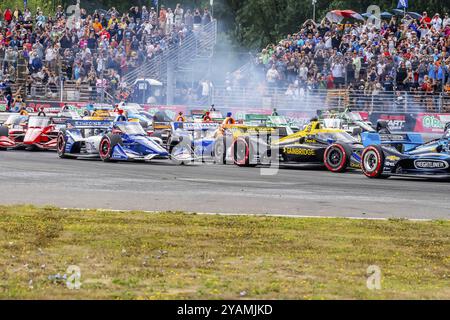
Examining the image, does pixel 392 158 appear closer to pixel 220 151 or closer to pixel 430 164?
pixel 430 164

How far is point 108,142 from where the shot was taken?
25.6 m

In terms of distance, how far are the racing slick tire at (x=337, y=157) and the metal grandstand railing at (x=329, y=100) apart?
14.7 metres

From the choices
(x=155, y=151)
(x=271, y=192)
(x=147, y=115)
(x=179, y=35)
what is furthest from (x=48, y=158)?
(x=179, y=35)

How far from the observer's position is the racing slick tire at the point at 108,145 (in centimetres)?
2539

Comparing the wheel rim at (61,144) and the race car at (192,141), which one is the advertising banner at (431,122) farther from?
the wheel rim at (61,144)

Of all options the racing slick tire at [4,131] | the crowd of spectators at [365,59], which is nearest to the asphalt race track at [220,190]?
the racing slick tire at [4,131]

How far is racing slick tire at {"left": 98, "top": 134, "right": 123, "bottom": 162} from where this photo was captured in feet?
83.3

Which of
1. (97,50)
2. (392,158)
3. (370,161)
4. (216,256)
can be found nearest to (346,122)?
(370,161)

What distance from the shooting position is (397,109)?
37.8 meters

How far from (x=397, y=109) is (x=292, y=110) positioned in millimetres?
4766

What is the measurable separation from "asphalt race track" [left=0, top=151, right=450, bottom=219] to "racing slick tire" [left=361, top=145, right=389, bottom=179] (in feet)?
0.82

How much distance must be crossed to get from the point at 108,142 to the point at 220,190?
8.72 meters

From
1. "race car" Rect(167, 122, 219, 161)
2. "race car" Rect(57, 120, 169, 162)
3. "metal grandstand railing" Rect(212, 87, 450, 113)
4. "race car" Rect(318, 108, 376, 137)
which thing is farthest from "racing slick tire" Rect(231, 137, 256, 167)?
"metal grandstand railing" Rect(212, 87, 450, 113)

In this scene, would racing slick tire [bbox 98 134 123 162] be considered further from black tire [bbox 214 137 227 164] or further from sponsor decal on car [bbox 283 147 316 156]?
sponsor decal on car [bbox 283 147 316 156]
